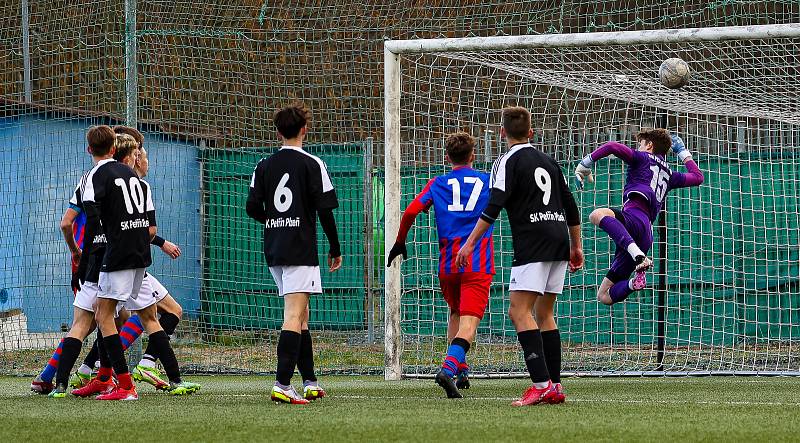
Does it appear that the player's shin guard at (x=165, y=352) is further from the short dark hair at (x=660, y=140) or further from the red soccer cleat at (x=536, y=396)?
the short dark hair at (x=660, y=140)

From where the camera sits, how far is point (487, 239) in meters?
8.53

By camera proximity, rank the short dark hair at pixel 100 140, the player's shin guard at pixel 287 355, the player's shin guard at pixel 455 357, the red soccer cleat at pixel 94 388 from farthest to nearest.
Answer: the red soccer cleat at pixel 94 388, the short dark hair at pixel 100 140, the player's shin guard at pixel 455 357, the player's shin guard at pixel 287 355

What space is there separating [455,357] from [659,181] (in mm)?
3165

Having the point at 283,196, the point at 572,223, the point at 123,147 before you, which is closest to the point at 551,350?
the point at 572,223

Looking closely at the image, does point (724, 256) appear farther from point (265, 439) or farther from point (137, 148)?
point (265, 439)

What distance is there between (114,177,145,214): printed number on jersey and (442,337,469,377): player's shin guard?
2153 millimetres

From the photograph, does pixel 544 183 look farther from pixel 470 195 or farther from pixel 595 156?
pixel 595 156

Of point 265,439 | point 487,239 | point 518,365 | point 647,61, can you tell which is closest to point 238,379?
point 518,365

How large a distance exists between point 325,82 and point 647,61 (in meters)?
3.59

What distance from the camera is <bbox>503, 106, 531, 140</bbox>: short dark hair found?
7352 mm

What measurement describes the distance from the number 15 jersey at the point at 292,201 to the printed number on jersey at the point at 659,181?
3545 millimetres

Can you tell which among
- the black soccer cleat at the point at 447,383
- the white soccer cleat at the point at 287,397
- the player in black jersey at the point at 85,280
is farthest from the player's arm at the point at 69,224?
the black soccer cleat at the point at 447,383

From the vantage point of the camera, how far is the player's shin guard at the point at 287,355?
24.1ft

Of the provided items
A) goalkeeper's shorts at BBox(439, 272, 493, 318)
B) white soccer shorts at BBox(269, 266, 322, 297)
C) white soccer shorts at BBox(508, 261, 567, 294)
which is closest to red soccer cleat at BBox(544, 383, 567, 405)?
white soccer shorts at BBox(508, 261, 567, 294)
